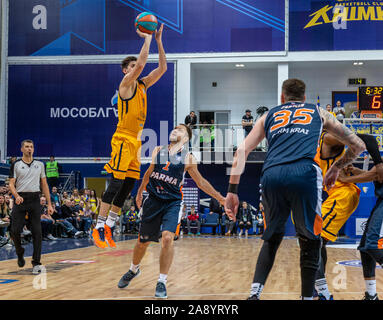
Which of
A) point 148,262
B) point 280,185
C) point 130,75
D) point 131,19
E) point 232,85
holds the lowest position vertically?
point 148,262

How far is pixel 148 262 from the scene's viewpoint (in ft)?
33.6

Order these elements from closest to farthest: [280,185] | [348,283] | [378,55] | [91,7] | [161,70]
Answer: [280,185], [161,70], [348,283], [378,55], [91,7]

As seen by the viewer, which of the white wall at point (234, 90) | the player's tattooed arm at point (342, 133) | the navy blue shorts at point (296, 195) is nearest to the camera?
the navy blue shorts at point (296, 195)

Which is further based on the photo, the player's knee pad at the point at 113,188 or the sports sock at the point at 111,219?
the sports sock at the point at 111,219

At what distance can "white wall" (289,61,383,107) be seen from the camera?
23.7 metres

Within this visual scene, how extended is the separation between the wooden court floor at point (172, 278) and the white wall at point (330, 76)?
13303mm

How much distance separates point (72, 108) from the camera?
23.1 meters

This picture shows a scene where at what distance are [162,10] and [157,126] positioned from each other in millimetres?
5346

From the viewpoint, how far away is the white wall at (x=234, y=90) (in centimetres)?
2394

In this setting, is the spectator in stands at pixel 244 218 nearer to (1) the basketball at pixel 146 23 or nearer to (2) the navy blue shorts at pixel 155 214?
(2) the navy blue shorts at pixel 155 214

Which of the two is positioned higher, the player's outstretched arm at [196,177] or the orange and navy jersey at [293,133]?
the orange and navy jersey at [293,133]

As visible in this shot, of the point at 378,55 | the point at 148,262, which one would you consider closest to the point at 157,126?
the point at 378,55

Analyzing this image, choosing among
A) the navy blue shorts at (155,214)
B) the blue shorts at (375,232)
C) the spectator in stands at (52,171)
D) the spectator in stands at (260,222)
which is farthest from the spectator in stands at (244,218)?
the blue shorts at (375,232)

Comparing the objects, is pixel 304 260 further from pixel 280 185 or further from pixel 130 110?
pixel 130 110
